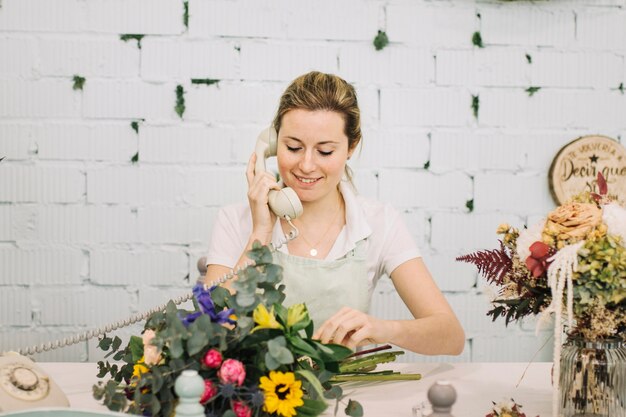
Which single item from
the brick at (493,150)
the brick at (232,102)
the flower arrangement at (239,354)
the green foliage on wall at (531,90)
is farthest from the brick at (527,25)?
the flower arrangement at (239,354)

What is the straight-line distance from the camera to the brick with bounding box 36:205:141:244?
2.27m

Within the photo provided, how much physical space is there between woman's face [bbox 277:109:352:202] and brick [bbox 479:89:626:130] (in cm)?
64

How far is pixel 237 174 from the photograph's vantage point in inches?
90.5

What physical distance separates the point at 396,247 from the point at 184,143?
28.1 inches

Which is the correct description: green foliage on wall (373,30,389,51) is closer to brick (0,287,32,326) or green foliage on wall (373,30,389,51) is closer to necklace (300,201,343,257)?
necklace (300,201,343,257)

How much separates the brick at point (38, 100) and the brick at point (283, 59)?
1.70 ft

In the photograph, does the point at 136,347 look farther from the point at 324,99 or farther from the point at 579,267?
the point at 324,99

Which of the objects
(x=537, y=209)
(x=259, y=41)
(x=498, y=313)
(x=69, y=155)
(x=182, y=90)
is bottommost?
(x=498, y=313)

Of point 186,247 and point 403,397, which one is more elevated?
point 186,247

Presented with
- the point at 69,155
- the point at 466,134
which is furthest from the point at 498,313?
the point at 69,155

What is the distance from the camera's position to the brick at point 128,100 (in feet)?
7.39

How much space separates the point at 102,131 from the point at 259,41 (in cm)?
52

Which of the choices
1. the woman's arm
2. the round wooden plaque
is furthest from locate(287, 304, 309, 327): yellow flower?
the round wooden plaque

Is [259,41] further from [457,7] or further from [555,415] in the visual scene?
[555,415]
